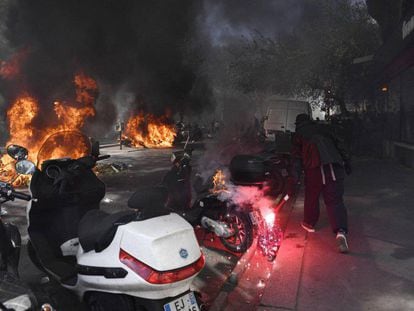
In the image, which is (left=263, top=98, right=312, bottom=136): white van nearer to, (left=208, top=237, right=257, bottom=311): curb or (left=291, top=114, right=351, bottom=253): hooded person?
(left=291, top=114, right=351, bottom=253): hooded person

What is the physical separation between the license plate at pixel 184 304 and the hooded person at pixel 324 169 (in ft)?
9.12

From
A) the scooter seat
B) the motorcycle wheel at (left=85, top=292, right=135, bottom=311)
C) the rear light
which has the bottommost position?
the motorcycle wheel at (left=85, top=292, right=135, bottom=311)

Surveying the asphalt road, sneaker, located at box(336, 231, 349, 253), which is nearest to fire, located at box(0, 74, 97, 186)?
the asphalt road

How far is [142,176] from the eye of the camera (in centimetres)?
1182

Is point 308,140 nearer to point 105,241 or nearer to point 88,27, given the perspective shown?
point 105,241

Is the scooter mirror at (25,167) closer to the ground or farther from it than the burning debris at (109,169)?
farther from it

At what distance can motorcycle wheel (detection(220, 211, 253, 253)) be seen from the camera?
5.01m

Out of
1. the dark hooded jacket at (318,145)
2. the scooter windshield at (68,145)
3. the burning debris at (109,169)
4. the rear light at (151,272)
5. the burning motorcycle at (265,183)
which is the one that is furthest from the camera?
the burning debris at (109,169)

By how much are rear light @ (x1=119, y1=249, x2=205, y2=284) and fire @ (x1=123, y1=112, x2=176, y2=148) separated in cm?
2128

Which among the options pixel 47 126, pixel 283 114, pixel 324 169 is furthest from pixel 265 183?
pixel 283 114

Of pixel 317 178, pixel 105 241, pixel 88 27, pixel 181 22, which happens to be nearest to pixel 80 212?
pixel 105 241

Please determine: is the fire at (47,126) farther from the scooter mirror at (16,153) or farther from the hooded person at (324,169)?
the hooded person at (324,169)

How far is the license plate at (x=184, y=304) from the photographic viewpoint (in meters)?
2.56

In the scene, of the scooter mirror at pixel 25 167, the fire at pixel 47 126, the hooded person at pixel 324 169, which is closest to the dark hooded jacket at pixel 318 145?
the hooded person at pixel 324 169
